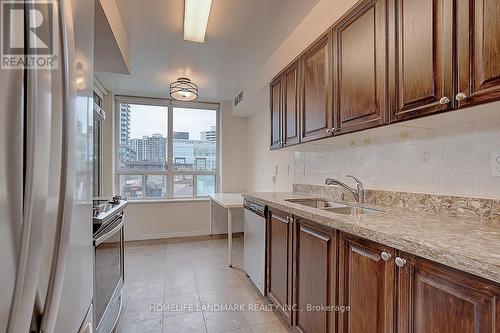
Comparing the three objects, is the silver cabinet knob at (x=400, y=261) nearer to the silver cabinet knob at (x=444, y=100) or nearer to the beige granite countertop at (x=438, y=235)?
the beige granite countertop at (x=438, y=235)

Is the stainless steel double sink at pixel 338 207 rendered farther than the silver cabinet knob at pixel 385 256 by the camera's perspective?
Yes

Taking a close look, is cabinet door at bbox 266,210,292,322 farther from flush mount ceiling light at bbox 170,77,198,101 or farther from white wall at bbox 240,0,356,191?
Answer: flush mount ceiling light at bbox 170,77,198,101

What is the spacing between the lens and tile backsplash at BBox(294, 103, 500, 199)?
4.01 ft

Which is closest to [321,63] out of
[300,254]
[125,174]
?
[300,254]

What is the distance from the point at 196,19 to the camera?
84.9 inches

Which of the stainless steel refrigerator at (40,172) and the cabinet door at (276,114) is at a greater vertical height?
the cabinet door at (276,114)

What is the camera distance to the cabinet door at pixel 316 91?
1.88m

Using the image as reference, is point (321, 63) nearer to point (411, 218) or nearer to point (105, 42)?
point (411, 218)

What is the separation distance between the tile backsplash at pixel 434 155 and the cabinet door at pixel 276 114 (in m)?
0.71

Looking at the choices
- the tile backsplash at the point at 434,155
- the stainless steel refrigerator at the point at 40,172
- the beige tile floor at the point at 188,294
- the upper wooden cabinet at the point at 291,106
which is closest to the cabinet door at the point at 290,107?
the upper wooden cabinet at the point at 291,106

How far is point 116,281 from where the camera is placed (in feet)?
6.42

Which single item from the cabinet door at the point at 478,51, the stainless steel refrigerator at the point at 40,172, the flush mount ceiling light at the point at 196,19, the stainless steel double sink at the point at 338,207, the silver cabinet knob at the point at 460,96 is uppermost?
the flush mount ceiling light at the point at 196,19

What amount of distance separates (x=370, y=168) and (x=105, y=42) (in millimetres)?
2299

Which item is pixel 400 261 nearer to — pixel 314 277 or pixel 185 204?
pixel 314 277
